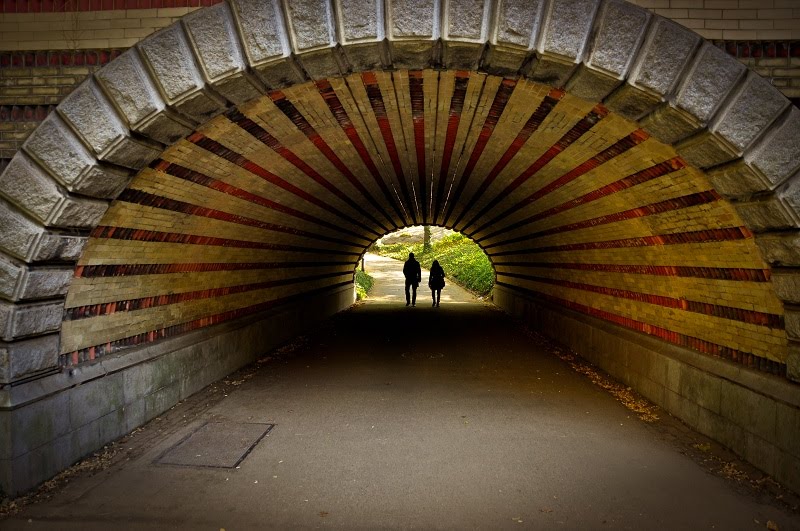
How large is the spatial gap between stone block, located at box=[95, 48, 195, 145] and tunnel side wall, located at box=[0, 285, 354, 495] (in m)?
2.39

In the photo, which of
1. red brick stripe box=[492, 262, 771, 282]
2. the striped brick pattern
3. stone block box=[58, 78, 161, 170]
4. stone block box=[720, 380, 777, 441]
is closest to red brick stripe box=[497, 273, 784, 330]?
the striped brick pattern

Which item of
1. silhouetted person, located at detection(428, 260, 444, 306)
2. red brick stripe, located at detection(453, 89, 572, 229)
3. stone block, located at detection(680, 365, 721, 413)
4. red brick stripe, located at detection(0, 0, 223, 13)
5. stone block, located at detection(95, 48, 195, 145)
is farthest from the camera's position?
silhouetted person, located at detection(428, 260, 444, 306)

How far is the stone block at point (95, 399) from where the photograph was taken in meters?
4.63

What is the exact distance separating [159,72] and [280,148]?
7.58 ft

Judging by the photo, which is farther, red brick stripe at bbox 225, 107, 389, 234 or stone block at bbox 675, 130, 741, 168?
red brick stripe at bbox 225, 107, 389, 234

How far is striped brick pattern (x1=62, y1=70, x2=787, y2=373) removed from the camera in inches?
189

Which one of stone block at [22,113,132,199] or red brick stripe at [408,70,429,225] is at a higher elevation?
red brick stripe at [408,70,429,225]

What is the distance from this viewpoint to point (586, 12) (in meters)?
3.71

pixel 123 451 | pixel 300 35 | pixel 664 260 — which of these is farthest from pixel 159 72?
pixel 664 260

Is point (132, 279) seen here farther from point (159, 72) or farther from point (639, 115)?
point (639, 115)

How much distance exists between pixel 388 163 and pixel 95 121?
16.2 feet

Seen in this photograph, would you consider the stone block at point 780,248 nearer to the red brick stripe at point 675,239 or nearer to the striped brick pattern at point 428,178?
the red brick stripe at point 675,239

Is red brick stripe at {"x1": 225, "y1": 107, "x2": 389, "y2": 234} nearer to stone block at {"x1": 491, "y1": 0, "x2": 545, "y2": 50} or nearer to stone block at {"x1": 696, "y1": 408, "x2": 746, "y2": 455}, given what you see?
stone block at {"x1": 491, "y1": 0, "x2": 545, "y2": 50}

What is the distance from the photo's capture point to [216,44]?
385 cm
